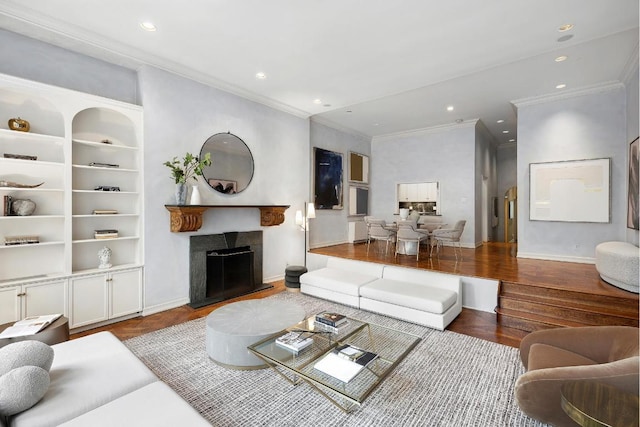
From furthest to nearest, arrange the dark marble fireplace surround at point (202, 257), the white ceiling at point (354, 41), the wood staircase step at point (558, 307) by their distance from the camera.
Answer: the dark marble fireplace surround at point (202, 257), the wood staircase step at point (558, 307), the white ceiling at point (354, 41)

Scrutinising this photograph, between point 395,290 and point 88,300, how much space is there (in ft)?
12.6

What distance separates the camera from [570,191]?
5551 mm

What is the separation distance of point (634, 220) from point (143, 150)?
23.8 ft

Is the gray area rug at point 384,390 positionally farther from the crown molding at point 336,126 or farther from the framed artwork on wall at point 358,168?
the framed artwork on wall at point 358,168

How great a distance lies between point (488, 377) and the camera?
8.33 ft

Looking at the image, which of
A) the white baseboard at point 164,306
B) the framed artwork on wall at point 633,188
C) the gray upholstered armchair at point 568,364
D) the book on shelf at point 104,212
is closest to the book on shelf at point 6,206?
the book on shelf at point 104,212

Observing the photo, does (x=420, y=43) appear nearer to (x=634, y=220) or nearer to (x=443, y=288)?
(x=443, y=288)

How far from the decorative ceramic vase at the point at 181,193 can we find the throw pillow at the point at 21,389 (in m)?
2.84

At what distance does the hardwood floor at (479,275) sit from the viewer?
3.52m

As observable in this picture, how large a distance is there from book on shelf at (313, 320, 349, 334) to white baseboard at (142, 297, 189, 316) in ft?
8.43

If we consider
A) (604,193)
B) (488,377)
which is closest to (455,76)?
(604,193)

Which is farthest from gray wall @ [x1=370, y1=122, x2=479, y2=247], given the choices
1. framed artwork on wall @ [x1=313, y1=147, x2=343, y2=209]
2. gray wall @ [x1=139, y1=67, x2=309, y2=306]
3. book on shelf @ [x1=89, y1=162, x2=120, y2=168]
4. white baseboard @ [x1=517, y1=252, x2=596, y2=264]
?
book on shelf @ [x1=89, y1=162, x2=120, y2=168]

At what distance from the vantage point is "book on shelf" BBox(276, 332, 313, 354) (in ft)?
7.59

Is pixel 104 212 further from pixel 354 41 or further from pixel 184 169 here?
pixel 354 41
